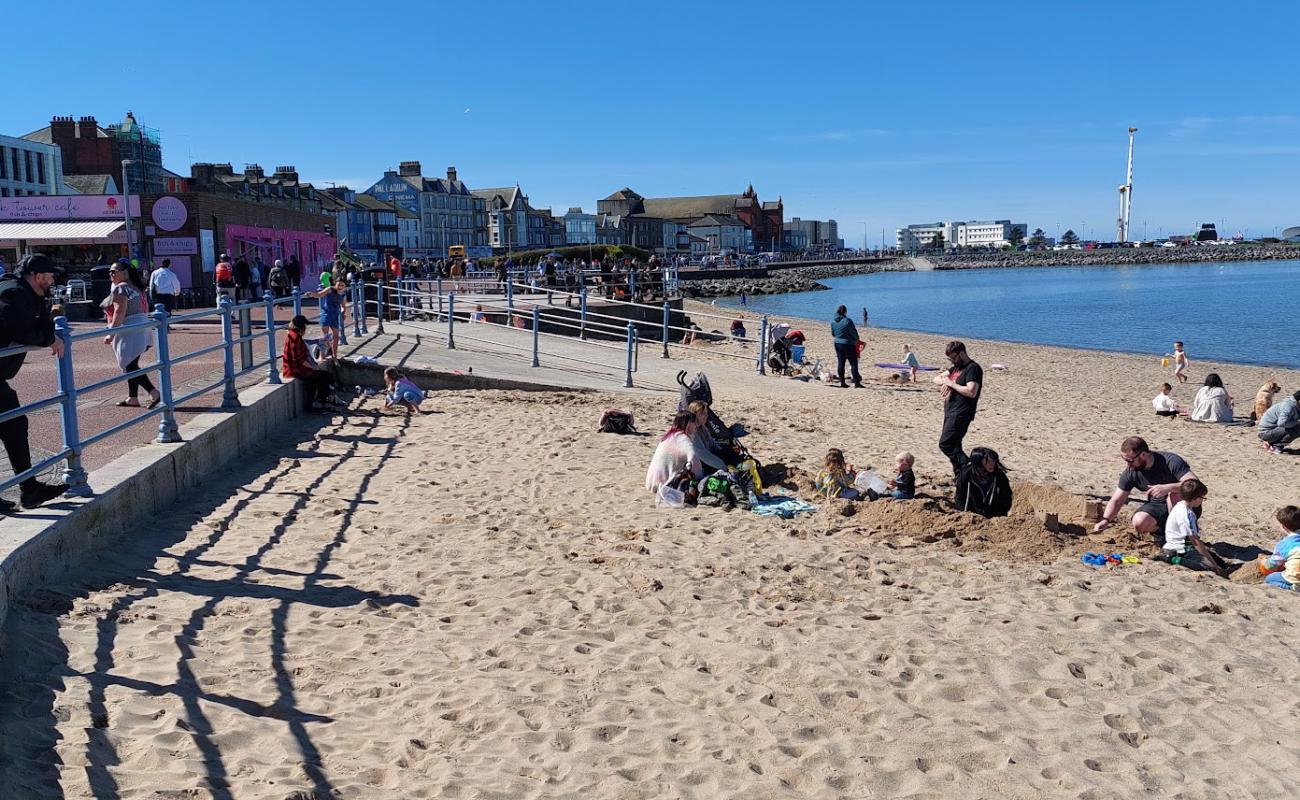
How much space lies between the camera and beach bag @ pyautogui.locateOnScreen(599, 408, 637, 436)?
37.2ft

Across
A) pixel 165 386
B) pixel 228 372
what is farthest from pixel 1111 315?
pixel 165 386

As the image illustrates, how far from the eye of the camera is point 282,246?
36.5 meters

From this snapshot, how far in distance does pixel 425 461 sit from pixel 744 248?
163035mm

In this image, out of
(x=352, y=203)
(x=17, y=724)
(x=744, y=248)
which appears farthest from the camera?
(x=744, y=248)

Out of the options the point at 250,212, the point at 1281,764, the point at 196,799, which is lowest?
the point at 1281,764

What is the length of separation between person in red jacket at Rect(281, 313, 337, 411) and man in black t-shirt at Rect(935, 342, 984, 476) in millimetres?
6998

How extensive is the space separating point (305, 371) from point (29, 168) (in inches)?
1897

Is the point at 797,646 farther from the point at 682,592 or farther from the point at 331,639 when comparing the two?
→ the point at 331,639

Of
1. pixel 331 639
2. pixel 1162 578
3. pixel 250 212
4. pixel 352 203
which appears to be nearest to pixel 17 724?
pixel 331 639

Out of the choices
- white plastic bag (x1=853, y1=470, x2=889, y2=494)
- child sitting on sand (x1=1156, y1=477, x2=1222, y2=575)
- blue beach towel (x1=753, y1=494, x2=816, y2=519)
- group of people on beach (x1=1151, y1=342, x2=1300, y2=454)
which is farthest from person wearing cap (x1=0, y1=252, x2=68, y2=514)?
group of people on beach (x1=1151, y1=342, x2=1300, y2=454)

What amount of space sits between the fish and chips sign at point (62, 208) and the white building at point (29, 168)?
14591 millimetres

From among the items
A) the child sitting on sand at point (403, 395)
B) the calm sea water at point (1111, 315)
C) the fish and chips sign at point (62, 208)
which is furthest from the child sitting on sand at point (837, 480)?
the fish and chips sign at point (62, 208)

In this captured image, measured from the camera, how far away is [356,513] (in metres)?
7.41

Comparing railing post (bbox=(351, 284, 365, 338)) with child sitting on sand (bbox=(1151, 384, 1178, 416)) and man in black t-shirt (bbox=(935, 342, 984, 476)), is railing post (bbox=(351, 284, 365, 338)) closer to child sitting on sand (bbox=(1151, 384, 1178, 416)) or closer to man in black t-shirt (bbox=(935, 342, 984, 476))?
man in black t-shirt (bbox=(935, 342, 984, 476))
